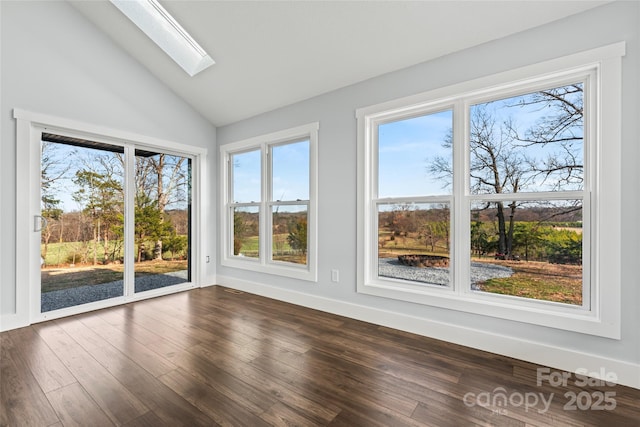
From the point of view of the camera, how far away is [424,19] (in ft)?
7.39

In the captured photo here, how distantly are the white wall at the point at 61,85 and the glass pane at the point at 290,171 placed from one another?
1.53 metres

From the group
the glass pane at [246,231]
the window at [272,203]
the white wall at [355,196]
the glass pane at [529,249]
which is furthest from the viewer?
the glass pane at [246,231]

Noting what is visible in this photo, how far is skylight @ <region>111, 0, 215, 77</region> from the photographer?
2906 millimetres

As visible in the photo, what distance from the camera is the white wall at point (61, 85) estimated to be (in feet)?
8.72

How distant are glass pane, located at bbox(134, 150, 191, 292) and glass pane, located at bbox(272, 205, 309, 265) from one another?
1421mm

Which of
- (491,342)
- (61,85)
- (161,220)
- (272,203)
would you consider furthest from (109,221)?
(491,342)

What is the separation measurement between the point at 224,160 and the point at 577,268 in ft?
14.0

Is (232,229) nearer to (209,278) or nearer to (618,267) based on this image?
(209,278)

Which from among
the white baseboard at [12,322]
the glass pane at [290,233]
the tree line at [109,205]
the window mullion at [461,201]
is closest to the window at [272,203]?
the glass pane at [290,233]

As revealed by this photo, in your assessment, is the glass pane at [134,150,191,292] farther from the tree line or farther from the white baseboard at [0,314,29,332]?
the white baseboard at [0,314,29,332]

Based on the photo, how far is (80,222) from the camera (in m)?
3.20

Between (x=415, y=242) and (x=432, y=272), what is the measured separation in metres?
0.32

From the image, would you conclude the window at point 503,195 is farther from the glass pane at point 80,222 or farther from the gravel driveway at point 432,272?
the glass pane at point 80,222

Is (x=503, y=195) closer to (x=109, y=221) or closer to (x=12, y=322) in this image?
(x=109, y=221)
